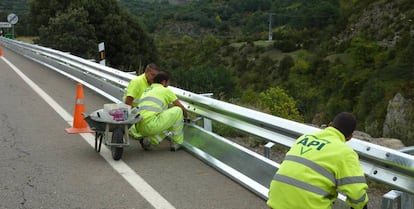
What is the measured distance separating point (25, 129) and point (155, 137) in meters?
2.74

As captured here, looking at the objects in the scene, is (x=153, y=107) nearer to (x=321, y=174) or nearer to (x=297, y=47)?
(x=321, y=174)

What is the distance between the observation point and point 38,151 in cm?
697

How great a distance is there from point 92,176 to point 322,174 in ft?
10.5

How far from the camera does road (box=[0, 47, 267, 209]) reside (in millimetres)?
5023

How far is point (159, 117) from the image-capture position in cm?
674

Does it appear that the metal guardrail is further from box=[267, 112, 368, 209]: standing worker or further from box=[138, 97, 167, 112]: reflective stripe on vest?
box=[138, 97, 167, 112]: reflective stripe on vest

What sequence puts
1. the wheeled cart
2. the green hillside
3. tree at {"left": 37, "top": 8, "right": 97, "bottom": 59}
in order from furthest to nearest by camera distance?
the green hillside
tree at {"left": 37, "top": 8, "right": 97, "bottom": 59}
the wheeled cart

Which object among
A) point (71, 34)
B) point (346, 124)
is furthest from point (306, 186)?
point (71, 34)

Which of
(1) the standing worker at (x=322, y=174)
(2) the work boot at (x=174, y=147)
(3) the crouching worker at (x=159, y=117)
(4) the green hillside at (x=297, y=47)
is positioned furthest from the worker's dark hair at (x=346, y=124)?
(4) the green hillside at (x=297, y=47)

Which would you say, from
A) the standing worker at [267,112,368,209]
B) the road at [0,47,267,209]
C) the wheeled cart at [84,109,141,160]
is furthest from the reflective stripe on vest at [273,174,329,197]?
the wheeled cart at [84,109,141,160]

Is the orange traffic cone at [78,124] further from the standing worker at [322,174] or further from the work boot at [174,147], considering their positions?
the standing worker at [322,174]

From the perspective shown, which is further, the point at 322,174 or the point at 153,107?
the point at 153,107

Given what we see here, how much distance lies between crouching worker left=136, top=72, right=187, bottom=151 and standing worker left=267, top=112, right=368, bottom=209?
10.5ft

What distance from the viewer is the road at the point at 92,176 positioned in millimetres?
5023
